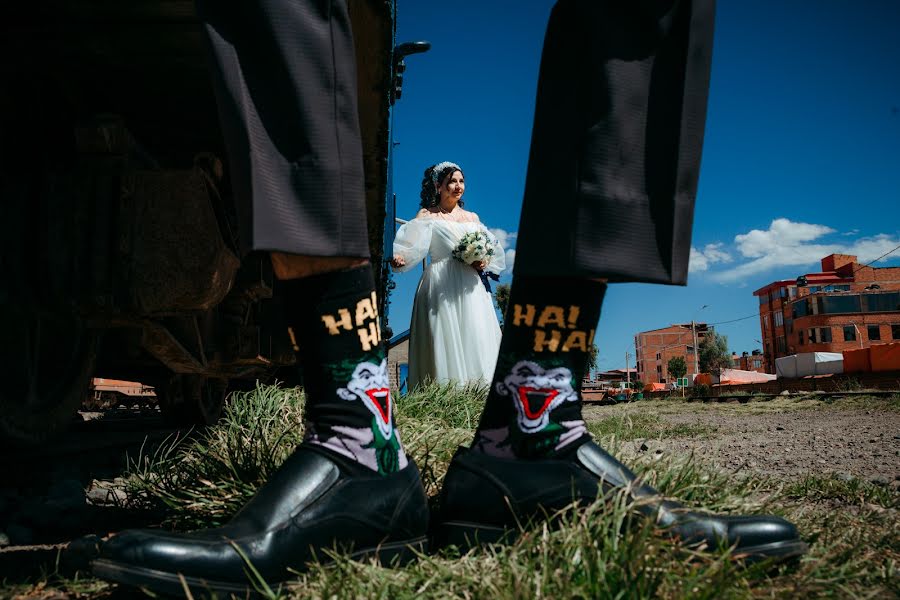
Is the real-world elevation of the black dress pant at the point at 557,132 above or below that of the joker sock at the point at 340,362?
above

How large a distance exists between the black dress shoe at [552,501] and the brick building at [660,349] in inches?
3664

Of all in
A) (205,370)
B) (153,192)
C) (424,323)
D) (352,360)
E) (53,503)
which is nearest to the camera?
(352,360)

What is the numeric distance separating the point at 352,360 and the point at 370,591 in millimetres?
380

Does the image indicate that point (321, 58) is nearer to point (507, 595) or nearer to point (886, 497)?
point (507, 595)

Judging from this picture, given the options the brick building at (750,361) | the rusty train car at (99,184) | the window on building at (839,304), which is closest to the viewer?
the rusty train car at (99,184)

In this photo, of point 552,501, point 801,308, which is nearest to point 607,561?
point 552,501

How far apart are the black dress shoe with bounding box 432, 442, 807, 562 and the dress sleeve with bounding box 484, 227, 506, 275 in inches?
218

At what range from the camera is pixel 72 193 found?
2168mm

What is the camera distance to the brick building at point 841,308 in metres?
59.0

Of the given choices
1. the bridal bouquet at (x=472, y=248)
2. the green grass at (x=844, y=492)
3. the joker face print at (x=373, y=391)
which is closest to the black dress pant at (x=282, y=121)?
the joker face print at (x=373, y=391)

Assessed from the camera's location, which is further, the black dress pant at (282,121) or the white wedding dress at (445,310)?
the white wedding dress at (445,310)

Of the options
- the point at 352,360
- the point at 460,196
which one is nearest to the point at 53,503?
the point at 352,360

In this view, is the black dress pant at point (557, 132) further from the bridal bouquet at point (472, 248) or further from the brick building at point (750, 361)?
the brick building at point (750, 361)

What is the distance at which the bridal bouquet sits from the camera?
6.29 m
